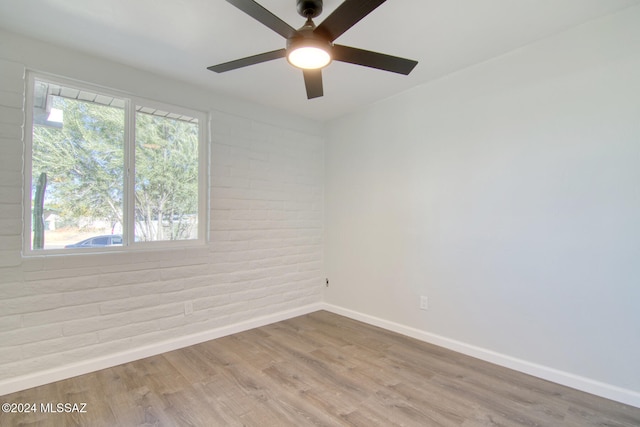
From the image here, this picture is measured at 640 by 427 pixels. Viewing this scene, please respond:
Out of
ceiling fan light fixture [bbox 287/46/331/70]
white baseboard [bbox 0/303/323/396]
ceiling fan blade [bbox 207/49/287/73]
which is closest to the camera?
ceiling fan light fixture [bbox 287/46/331/70]

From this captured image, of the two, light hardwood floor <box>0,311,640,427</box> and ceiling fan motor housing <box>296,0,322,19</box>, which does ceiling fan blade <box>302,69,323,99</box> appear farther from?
light hardwood floor <box>0,311,640,427</box>

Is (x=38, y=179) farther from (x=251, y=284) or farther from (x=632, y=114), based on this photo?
(x=632, y=114)

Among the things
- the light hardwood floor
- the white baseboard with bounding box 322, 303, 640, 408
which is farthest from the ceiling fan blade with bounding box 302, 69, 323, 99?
the white baseboard with bounding box 322, 303, 640, 408

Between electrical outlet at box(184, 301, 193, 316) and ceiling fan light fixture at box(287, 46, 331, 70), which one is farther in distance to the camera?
electrical outlet at box(184, 301, 193, 316)

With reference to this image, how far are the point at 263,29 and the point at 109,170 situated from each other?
1.68 metres

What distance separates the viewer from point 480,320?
102 inches

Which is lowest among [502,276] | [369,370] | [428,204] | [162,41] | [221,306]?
[369,370]

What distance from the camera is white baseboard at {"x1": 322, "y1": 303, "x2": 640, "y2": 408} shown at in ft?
6.45

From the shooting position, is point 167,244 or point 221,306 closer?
point 167,244

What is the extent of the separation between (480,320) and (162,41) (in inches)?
129

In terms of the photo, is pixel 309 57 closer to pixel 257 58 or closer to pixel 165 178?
pixel 257 58

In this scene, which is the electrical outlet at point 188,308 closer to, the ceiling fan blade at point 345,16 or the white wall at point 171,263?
the white wall at point 171,263

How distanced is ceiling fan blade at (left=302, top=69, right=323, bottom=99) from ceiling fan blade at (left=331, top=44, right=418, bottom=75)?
0.18 m

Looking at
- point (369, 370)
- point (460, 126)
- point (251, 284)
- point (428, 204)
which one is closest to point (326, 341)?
point (369, 370)
